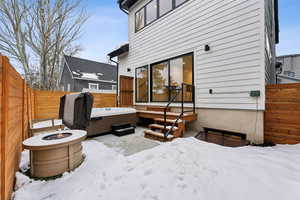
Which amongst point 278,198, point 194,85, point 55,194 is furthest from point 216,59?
point 55,194

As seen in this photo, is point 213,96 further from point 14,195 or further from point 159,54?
point 14,195

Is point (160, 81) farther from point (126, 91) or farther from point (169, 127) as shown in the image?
point (169, 127)

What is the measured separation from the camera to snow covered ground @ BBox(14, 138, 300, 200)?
55.4 inches

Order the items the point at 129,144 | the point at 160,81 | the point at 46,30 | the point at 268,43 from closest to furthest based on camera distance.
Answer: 1. the point at 129,144
2. the point at 268,43
3. the point at 160,81
4. the point at 46,30

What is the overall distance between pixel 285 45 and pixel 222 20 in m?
18.3

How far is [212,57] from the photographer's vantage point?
378 centimetres

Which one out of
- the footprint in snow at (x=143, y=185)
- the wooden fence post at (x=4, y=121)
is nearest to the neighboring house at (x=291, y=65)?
the footprint in snow at (x=143, y=185)

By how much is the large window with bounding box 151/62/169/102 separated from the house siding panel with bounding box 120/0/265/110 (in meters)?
0.52

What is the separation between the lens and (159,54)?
17.3 ft

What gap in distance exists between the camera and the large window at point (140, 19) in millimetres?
5984

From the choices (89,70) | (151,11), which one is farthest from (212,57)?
(89,70)

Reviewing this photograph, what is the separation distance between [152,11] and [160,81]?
3167mm

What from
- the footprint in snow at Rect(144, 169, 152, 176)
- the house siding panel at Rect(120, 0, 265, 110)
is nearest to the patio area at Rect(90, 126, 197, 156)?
the footprint in snow at Rect(144, 169, 152, 176)

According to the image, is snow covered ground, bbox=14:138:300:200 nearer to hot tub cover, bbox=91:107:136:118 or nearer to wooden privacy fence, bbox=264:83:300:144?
wooden privacy fence, bbox=264:83:300:144
